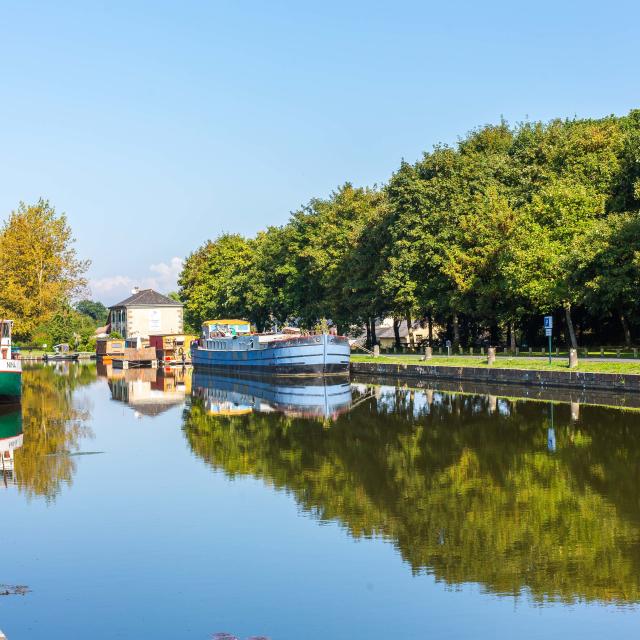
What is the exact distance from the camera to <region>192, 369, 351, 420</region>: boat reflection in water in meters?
43.6

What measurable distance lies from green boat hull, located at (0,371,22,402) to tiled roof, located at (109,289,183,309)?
98331 mm

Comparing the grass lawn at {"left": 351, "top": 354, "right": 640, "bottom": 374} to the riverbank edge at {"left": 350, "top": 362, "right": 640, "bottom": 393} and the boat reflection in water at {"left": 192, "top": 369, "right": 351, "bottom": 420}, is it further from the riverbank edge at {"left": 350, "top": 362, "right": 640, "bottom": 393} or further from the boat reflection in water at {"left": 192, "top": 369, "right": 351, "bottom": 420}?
the boat reflection in water at {"left": 192, "top": 369, "right": 351, "bottom": 420}

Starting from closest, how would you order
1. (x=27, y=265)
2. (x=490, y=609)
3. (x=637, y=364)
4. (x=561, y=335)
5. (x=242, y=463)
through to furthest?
(x=490, y=609), (x=242, y=463), (x=637, y=364), (x=561, y=335), (x=27, y=265)

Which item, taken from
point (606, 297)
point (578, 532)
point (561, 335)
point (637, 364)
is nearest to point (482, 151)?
point (561, 335)

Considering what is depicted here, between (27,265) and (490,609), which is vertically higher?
(27,265)

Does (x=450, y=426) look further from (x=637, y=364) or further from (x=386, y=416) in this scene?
(x=637, y=364)

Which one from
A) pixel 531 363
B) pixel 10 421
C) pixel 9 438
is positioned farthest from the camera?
pixel 531 363

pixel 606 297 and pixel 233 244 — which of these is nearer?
pixel 606 297

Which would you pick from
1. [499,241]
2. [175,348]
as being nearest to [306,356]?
[499,241]

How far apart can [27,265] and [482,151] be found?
193 feet

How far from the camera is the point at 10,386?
143ft

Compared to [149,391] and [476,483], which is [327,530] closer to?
[476,483]

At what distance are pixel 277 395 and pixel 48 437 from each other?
20500 millimetres

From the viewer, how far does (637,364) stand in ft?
161
